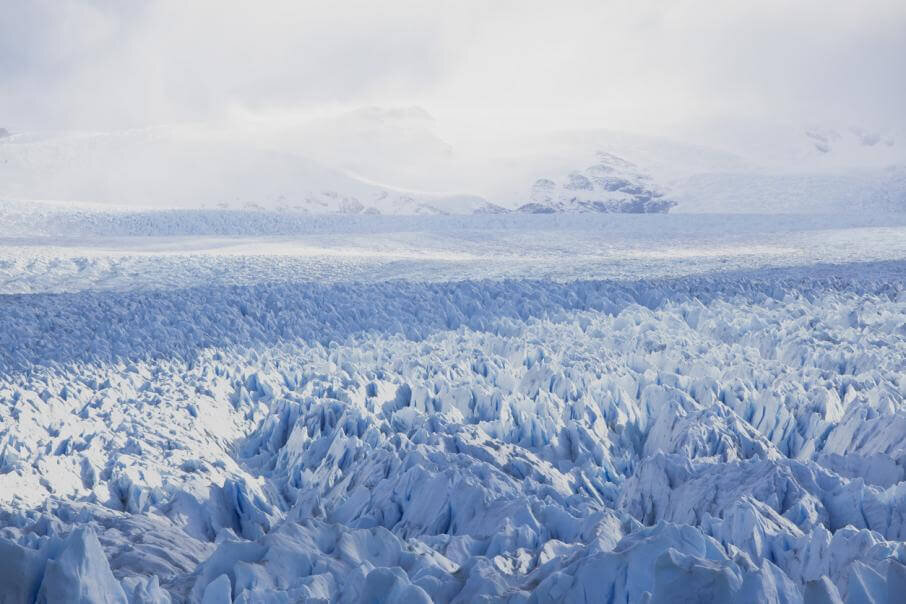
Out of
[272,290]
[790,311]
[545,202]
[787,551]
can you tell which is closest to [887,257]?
[790,311]

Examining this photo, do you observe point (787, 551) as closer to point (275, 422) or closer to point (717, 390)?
point (717, 390)

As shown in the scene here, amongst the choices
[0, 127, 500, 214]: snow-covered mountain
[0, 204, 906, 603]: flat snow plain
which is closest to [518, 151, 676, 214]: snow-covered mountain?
[0, 127, 500, 214]: snow-covered mountain

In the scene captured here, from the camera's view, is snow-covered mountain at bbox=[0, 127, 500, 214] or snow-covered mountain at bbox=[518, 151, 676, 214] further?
snow-covered mountain at bbox=[518, 151, 676, 214]

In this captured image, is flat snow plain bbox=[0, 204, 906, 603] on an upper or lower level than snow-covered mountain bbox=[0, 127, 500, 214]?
lower

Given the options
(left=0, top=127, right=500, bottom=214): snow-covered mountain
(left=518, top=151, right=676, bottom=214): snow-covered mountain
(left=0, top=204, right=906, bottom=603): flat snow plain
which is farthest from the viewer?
(left=518, top=151, right=676, bottom=214): snow-covered mountain

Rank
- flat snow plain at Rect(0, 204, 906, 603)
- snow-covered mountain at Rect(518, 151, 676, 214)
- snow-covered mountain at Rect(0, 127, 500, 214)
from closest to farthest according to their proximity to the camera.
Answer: flat snow plain at Rect(0, 204, 906, 603) → snow-covered mountain at Rect(0, 127, 500, 214) → snow-covered mountain at Rect(518, 151, 676, 214)

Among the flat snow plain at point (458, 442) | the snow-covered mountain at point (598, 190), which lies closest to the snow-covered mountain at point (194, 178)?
the snow-covered mountain at point (598, 190)

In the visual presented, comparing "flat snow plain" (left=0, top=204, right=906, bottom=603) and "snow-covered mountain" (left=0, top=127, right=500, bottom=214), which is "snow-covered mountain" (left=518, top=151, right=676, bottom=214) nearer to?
"snow-covered mountain" (left=0, top=127, right=500, bottom=214)
